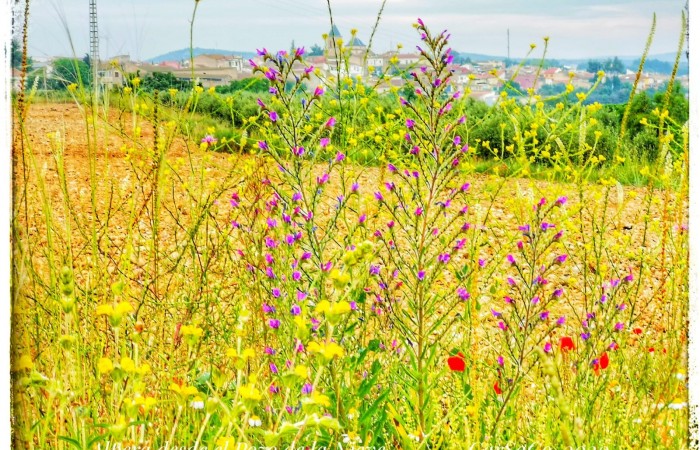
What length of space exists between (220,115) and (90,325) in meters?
6.51

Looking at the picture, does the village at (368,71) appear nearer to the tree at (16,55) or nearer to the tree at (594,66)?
the tree at (594,66)

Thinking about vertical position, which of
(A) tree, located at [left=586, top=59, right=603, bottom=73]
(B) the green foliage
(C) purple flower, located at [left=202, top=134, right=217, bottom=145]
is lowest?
(C) purple flower, located at [left=202, top=134, right=217, bottom=145]

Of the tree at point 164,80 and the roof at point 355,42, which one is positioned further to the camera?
the tree at point 164,80

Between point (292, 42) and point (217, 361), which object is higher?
point (292, 42)

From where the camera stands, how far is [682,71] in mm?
2123

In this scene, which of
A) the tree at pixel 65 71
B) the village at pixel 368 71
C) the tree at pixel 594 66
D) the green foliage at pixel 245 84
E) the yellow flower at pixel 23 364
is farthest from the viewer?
the tree at pixel 594 66

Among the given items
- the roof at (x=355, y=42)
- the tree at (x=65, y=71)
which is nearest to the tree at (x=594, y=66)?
the roof at (x=355, y=42)

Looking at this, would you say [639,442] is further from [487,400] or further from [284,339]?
[284,339]

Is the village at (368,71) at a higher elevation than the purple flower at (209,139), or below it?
higher

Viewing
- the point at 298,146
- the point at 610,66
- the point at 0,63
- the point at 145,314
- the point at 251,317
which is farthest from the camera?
the point at 610,66

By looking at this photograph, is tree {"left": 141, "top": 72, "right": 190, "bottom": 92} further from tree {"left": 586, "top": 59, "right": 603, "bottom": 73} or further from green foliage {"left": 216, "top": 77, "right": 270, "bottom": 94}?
tree {"left": 586, "top": 59, "right": 603, "bottom": 73}

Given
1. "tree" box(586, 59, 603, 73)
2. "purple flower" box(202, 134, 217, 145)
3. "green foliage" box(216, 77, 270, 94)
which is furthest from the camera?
"tree" box(586, 59, 603, 73)

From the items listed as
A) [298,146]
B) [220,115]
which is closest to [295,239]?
[298,146]

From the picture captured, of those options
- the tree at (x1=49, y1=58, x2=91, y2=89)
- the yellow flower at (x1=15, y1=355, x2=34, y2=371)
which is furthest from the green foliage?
the yellow flower at (x1=15, y1=355, x2=34, y2=371)
